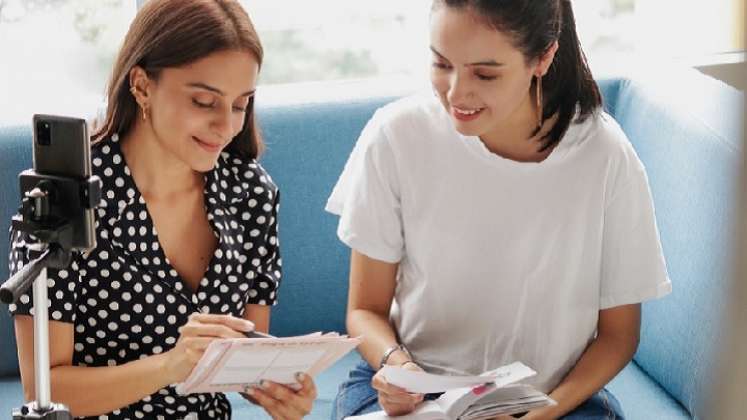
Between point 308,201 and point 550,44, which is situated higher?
point 550,44

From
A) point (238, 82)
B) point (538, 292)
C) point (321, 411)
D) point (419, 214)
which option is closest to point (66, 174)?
point (238, 82)

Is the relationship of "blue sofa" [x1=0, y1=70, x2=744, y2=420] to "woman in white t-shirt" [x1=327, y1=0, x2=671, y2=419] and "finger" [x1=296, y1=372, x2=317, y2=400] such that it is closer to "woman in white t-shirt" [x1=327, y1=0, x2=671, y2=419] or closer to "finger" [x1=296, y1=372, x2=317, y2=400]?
"woman in white t-shirt" [x1=327, y1=0, x2=671, y2=419]

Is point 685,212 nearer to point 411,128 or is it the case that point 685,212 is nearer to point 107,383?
point 411,128

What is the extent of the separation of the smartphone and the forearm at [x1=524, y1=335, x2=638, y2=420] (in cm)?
90

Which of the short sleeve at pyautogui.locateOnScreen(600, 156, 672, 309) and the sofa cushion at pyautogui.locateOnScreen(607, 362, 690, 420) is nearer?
the short sleeve at pyautogui.locateOnScreen(600, 156, 672, 309)

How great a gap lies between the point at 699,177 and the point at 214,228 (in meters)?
0.89

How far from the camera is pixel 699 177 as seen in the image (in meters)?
2.01

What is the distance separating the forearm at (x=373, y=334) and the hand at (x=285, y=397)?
174 millimetres

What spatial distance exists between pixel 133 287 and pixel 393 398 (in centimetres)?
40

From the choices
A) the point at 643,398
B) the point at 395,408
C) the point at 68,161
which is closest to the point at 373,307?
the point at 395,408

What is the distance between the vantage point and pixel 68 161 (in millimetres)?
1084

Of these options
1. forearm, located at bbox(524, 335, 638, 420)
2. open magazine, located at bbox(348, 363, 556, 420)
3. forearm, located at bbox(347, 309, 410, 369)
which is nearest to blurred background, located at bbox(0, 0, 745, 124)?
forearm, located at bbox(347, 309, 410, 369)

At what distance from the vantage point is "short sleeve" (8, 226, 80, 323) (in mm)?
1493

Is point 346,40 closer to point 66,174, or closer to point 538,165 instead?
point 538,165
